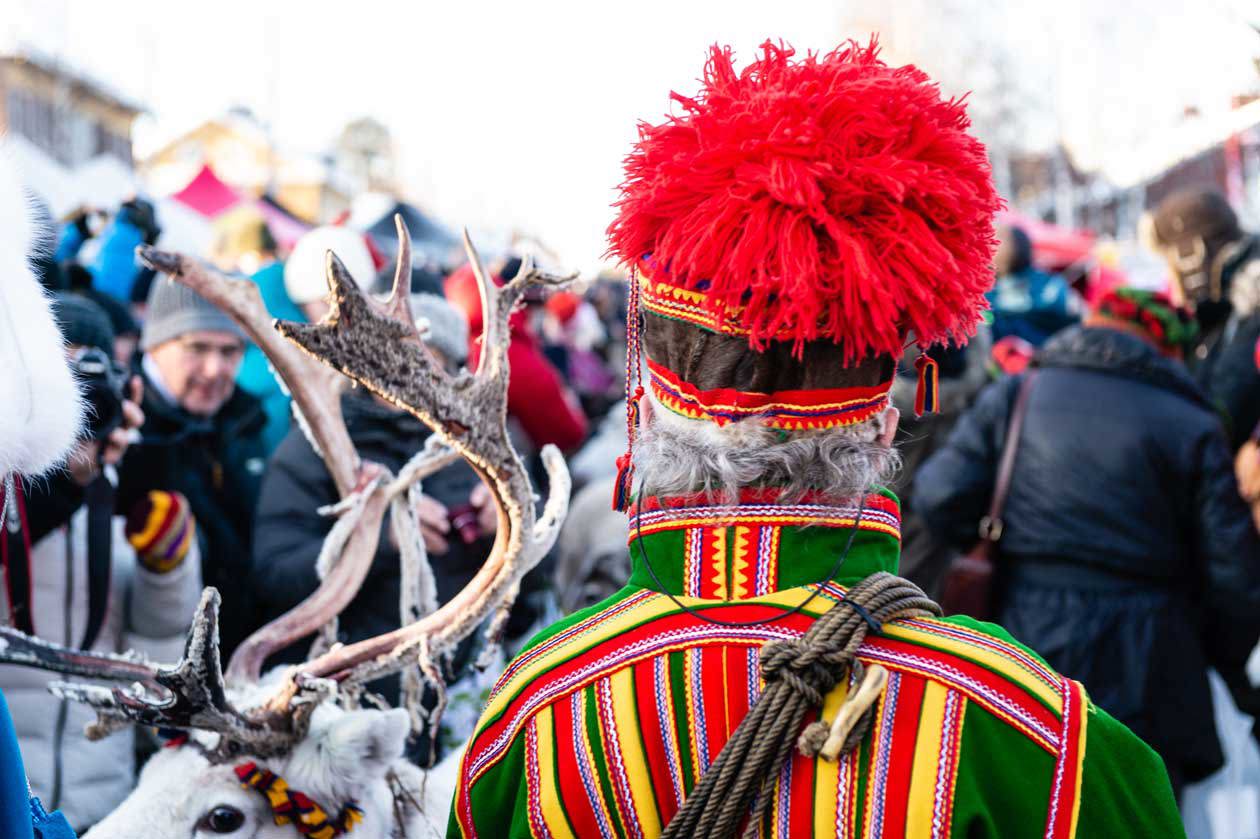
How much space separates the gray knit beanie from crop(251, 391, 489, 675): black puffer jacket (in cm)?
77

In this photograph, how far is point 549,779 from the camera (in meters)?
1.55

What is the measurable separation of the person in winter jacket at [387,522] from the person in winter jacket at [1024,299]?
3879 millimetres

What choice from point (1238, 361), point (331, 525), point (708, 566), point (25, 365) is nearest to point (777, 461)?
point (708, 566)

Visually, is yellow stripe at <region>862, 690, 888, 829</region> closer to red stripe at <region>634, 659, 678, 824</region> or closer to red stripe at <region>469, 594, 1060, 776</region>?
red stripe at <region>469, 594, 1060, 776</region>

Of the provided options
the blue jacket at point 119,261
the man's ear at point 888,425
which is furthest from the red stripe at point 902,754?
the blue jacket at point 119,261

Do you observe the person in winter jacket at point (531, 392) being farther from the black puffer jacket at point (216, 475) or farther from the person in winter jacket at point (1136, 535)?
the person in winter jacket at point (1136, 535)

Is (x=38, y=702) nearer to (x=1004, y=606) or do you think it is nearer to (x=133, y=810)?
(x=133, y=810)

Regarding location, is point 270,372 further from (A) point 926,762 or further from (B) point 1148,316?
(A) point 926,762

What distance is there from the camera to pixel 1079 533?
3.47 meters

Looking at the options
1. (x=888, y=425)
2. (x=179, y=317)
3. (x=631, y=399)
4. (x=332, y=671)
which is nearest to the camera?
(x=888, y=425)

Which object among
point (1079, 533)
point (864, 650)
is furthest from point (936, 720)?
point (1079, 533)

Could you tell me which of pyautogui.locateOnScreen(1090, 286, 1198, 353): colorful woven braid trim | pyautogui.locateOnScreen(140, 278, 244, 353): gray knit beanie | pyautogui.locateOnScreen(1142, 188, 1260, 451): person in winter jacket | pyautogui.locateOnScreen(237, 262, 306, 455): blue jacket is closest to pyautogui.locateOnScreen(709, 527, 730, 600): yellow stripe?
pyautogui.locateOnScreen(1090, 286, 1198, 353): colorful woven braid trim

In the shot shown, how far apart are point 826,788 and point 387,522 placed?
1852mm

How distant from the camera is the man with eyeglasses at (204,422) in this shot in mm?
3693
